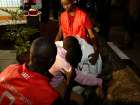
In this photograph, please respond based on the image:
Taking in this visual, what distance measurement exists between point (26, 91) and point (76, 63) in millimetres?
1489

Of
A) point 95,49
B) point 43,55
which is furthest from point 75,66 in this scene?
point 95,49

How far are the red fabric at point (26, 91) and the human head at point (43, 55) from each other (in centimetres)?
10

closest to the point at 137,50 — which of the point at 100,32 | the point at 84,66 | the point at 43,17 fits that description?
the point at 100,32

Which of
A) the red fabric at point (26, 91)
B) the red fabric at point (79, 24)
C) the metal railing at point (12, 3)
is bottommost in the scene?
the metal railing at point (12, 3)

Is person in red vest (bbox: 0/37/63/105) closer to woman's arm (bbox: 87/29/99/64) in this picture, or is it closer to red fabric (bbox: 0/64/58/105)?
red fabric (bbox: 0/64/58/105)

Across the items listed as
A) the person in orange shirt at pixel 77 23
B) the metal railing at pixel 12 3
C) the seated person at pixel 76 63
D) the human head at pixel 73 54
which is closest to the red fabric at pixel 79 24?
the person in orange shirt at pixel 77 23

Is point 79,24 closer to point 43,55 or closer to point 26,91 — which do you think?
point 43,55

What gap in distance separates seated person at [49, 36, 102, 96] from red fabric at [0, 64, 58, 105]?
0.91 m

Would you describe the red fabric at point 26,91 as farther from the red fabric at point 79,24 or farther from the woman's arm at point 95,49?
the red fabric at point 79,24

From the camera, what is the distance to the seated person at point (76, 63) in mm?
4203

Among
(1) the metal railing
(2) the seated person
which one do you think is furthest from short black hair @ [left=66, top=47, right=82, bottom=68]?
(1) the metal railing

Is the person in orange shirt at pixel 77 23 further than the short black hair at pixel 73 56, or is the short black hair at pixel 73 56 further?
the person in orange shirt at pixel 77 23

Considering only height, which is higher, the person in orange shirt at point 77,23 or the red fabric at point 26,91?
the red fabric at point 26,91

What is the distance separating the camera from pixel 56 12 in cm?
1353
